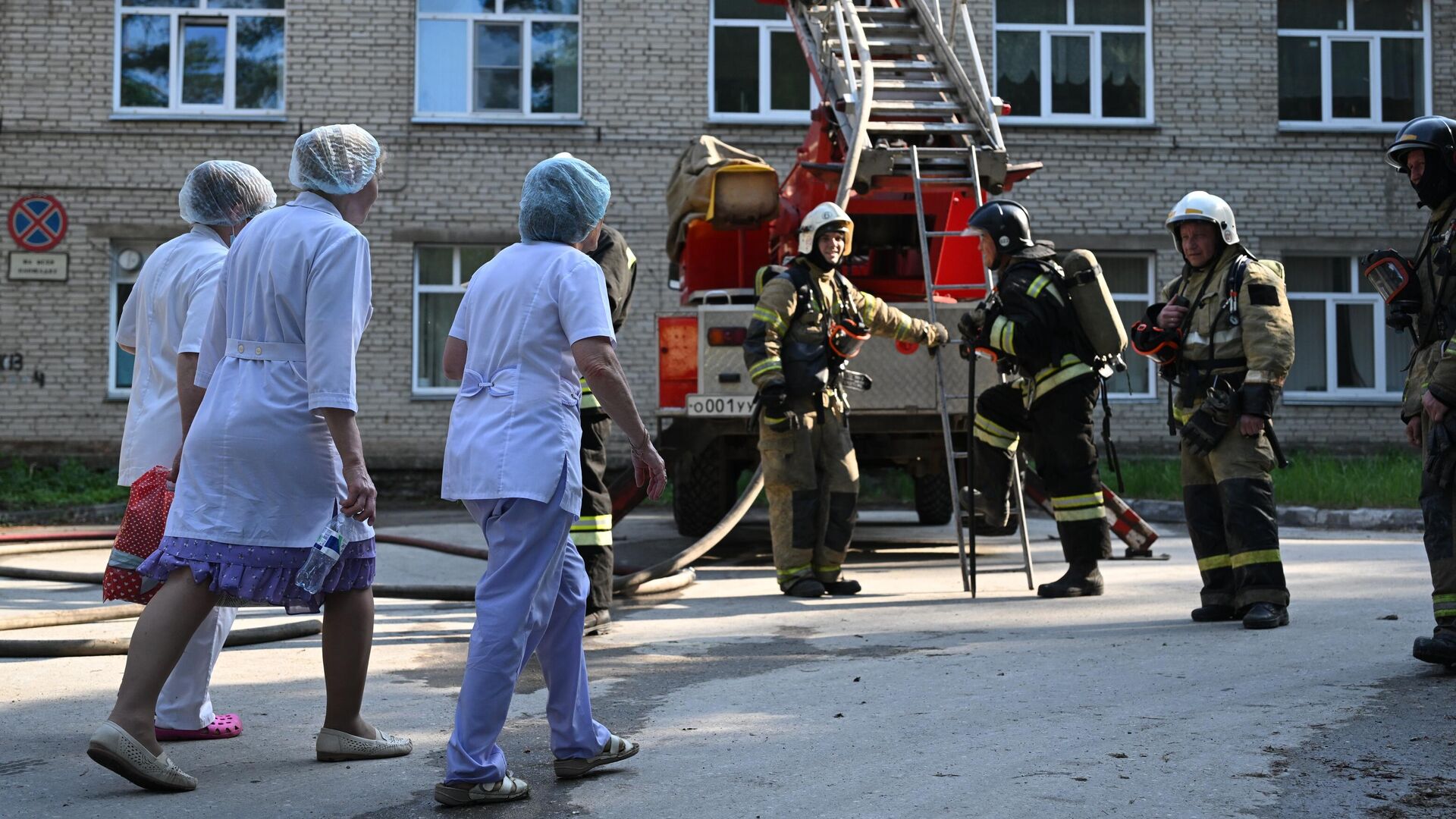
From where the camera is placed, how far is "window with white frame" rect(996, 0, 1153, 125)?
696 inches

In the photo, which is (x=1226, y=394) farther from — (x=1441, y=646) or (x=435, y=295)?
(x=435, y=295)

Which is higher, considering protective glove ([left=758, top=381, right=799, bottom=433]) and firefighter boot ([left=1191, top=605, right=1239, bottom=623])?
protective glove ([left=758, top=381, right=799, bottom=433])

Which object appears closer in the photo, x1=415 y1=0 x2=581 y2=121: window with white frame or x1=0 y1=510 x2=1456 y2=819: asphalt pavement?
x1=0 y1=510 x2=1456 y2=819: asphalt pavement

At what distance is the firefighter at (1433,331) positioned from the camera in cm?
493

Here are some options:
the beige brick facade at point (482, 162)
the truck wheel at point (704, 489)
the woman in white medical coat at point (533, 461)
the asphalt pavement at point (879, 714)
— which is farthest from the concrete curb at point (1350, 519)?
the woman in white medical coat at point (533, 461)

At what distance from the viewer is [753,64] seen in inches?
686

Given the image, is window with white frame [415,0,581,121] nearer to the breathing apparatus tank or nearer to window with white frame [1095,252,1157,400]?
window with white frame [1095,252,1157,400]

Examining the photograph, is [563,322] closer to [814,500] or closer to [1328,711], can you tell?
[1328,711]

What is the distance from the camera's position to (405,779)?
3748 mm

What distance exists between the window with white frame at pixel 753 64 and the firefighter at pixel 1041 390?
10.5 meters

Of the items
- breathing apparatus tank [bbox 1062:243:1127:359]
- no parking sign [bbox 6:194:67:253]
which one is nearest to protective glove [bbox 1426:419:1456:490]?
breathing apparatus tank [bbox 1062:243:1127:359]

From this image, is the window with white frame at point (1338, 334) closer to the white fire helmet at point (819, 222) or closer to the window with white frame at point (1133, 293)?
the window with white frame at point (1133, 293)

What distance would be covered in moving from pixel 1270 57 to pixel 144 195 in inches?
535

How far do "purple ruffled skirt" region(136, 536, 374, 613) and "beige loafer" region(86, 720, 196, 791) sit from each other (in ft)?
1.33
